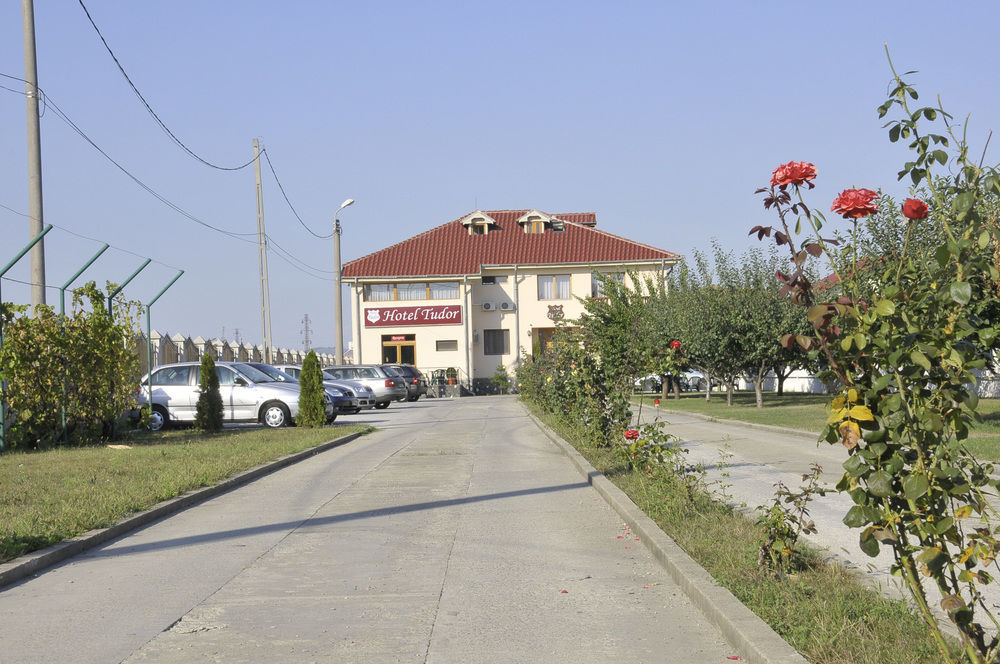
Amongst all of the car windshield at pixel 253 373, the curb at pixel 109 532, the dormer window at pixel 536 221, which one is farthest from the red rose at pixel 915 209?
the dormer window at pixel 536 221

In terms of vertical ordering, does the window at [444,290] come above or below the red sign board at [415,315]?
above

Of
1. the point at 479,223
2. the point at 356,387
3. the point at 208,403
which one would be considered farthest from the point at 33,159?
the point at 479,223

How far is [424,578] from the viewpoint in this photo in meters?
6.77

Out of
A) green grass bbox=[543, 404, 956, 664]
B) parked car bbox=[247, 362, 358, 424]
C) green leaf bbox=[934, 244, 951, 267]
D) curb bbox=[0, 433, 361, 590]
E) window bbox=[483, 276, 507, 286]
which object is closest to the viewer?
green leaf bbox=[934, 244, 951, 267]

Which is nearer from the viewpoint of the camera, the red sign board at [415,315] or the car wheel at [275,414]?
the car wheel at [275,414]

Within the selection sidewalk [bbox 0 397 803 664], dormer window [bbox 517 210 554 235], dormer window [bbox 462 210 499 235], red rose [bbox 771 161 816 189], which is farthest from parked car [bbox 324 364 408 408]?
red rose [bbox 771 161 816 189]

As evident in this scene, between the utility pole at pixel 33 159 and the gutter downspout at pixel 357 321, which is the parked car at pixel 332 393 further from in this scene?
the gutter downspout at pixel 357 321

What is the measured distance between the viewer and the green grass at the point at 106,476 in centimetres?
835

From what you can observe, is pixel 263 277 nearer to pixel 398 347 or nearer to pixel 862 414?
pixel 398 347

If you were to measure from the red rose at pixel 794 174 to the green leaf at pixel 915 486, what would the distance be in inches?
59.6

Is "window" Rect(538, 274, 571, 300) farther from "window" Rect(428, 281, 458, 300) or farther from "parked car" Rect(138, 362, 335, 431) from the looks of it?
"parked car" Rect(138, 362, 335, 431)

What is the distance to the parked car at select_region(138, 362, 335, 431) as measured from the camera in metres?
22.5

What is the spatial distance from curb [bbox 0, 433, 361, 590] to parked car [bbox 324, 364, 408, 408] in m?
24.4

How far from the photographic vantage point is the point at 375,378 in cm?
3922
